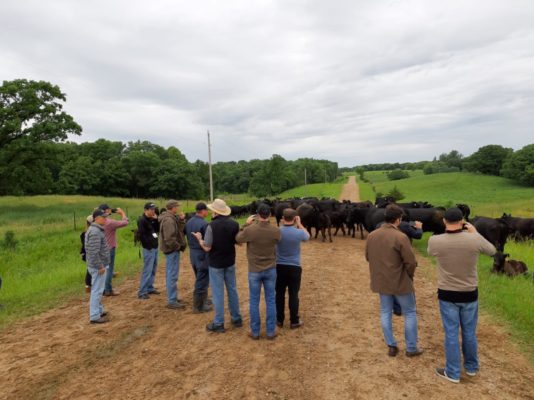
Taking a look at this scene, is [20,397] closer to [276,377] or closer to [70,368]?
[70,368]

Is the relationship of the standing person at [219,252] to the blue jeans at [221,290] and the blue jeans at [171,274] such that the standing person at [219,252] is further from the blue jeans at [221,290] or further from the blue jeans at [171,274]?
the blue jeans at [171,274]

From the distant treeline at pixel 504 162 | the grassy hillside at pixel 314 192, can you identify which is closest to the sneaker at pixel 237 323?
the grassy hillside at pixel 314 192

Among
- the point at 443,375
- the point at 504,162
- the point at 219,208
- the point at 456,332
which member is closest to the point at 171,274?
the point at 219,208

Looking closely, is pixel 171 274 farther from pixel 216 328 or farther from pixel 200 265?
pixel 216 328

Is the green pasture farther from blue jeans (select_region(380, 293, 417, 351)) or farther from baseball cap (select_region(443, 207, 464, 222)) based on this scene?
baseball cap (select_region(443, 207, 464, 222))

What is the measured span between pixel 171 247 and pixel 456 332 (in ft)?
16.9

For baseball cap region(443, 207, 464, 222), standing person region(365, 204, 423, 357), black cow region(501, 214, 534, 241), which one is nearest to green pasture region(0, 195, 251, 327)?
standing person region(365, 204, 423, 357)

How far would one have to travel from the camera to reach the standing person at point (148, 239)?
7742 mm

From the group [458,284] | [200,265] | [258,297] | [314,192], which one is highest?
[458,284]

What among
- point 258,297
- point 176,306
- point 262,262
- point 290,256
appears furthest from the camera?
point 176,306

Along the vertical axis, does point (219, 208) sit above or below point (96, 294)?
above

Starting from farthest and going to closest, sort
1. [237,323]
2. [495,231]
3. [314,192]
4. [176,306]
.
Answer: [314,192]
[495,231]
[176,306]
[237,323]

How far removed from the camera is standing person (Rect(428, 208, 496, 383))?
429cm

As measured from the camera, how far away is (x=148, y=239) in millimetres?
7738
